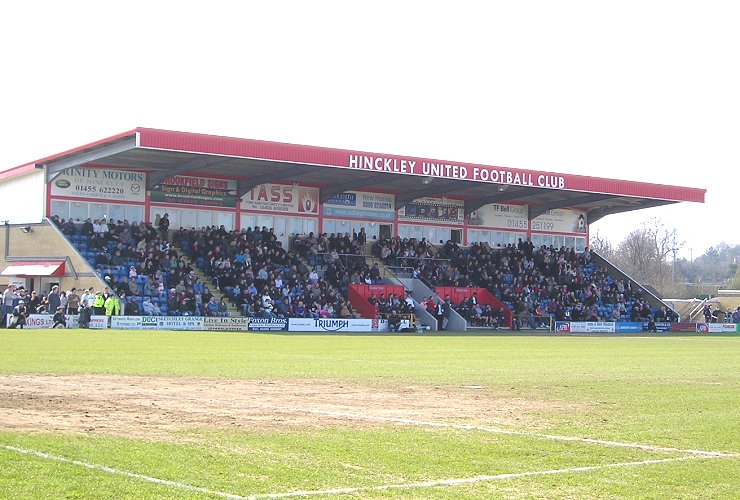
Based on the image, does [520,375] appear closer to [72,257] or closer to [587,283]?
[72,257]

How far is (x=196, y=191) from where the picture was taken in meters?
55.6

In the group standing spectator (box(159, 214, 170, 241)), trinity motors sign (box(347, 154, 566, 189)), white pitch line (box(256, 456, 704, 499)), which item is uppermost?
trinity motors sign (box(347, 154, 566, 189))

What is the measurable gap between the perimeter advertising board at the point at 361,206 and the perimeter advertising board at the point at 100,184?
1192 cm

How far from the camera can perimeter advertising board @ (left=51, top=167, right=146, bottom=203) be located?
168 ft

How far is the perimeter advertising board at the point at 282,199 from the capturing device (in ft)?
189

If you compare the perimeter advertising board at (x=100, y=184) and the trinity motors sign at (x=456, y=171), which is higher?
the trinity motors sign at (x=456, y=171)

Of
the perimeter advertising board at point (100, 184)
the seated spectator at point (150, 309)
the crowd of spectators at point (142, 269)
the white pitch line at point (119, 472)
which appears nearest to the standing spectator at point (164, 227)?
the crowd of spectators at point (142, 269)

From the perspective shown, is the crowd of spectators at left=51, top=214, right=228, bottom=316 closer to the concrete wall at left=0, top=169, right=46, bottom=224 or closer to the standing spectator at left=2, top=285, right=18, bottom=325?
the concrete wall at left=0, top=169, right=46, bottom=224

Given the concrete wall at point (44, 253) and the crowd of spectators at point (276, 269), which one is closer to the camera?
the concrete wall at point (44, 253)

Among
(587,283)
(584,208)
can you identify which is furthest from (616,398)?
(584,208)

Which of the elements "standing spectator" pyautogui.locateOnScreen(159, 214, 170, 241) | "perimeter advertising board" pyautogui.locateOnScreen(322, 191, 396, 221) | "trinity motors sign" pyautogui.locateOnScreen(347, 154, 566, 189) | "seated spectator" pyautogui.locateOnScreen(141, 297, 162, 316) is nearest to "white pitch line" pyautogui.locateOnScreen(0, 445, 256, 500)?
"seated spectator" pyautogui.locateOnScreen(141, 297, 162, 316)

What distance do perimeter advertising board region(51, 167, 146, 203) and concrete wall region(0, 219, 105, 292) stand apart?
2.24m

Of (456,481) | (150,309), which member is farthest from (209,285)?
(456,481)

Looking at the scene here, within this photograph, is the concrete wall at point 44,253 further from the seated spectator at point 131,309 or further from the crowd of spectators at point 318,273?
the seated spectator at point 131,309
